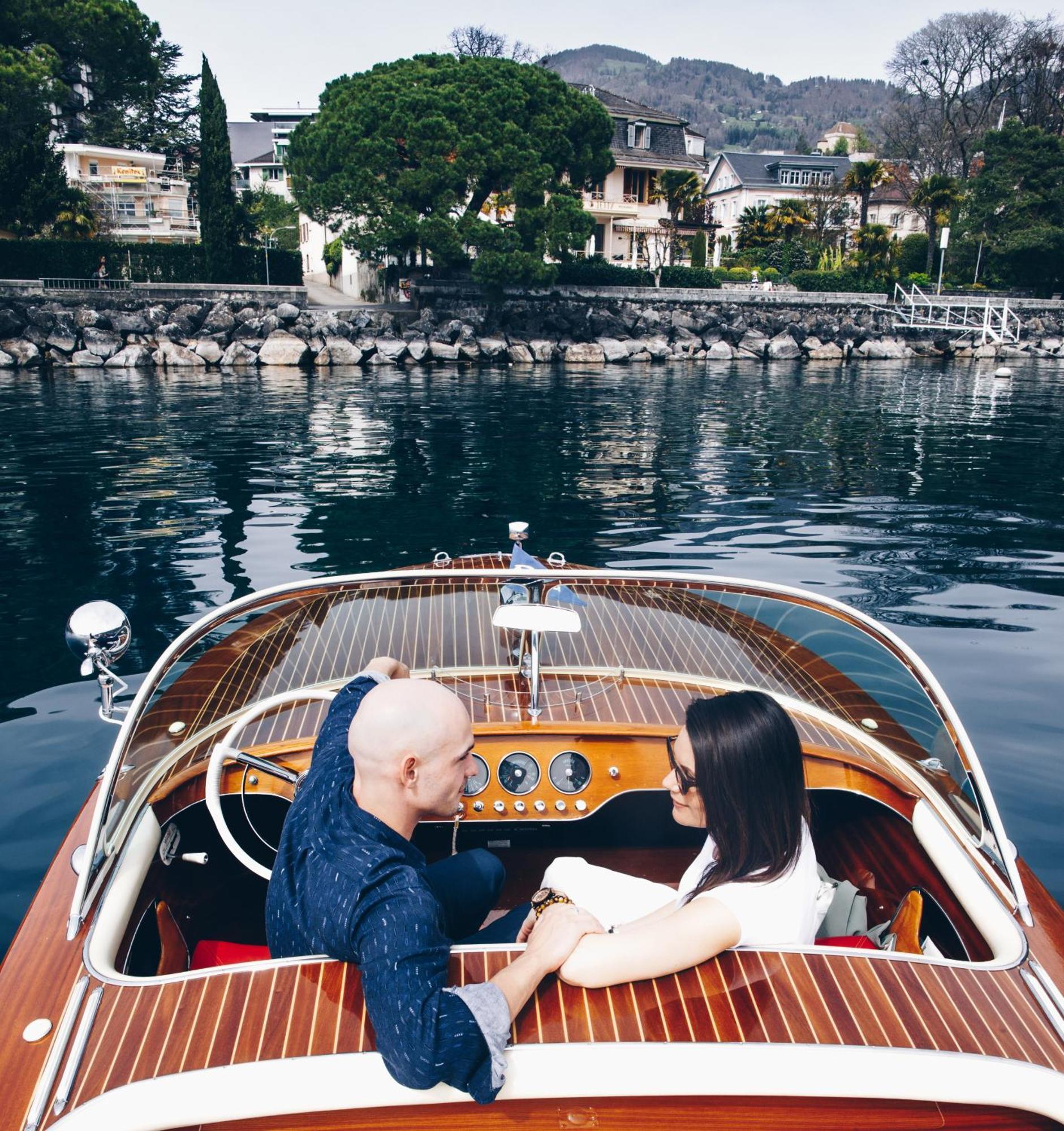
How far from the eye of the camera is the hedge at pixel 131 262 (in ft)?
107

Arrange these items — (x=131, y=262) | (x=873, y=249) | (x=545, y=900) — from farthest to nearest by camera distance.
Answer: (x=873, y=249) < (x=131, y=262) < (x=545, y=900)

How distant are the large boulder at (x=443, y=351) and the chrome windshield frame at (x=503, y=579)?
29.0m

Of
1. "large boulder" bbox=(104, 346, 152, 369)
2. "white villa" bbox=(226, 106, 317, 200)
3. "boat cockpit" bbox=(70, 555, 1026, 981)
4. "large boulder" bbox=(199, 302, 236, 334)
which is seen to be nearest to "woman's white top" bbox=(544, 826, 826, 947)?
"boat cockpit" bbox=(70, 555, 1026, 981)

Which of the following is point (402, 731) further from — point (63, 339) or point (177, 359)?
point (63, 339)

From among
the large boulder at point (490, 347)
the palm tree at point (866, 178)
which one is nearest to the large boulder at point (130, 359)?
the large boulder at point (490, 347)

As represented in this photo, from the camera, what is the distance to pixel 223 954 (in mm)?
2678

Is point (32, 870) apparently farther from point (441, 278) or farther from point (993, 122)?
point (993, 122)

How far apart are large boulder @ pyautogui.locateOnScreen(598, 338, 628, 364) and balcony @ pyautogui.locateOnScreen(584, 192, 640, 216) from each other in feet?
54.4

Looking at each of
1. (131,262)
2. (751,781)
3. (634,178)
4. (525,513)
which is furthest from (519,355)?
(751,781)

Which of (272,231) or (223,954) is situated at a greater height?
(272,231)

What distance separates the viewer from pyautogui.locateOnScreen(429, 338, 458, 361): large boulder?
3188 centimetres

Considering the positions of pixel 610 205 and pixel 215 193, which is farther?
pixel 610 205

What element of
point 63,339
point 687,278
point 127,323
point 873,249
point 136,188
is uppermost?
point 136,188

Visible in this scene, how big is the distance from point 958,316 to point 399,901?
148 feet
